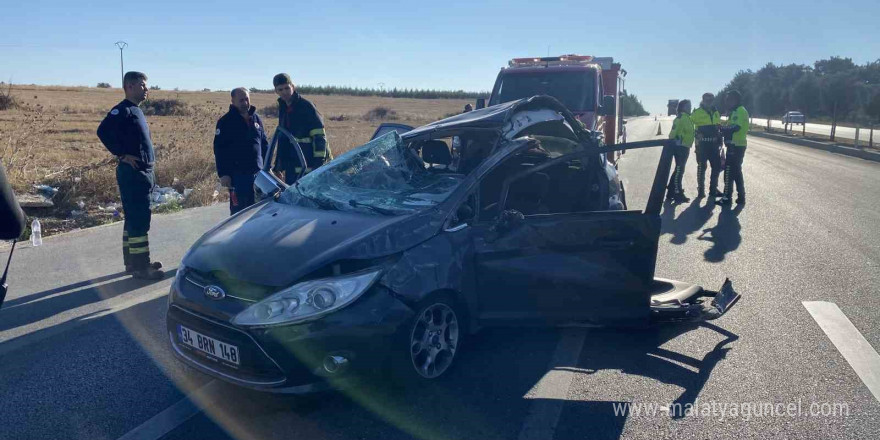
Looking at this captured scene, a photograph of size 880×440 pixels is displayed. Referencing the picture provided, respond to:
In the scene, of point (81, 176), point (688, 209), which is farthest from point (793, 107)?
point (81, 176)

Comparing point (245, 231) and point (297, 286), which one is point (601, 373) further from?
point (245, 231)

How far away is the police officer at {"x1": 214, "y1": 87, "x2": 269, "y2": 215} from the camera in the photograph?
263 inches

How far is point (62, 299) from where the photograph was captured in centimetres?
582

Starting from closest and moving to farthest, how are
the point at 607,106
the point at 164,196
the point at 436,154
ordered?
the point at 436,154, the point at 164,196, the point at 607,106

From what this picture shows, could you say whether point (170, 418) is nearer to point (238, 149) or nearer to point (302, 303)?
point (302, 303)

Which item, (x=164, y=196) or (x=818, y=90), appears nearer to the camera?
(x=164, y=196)

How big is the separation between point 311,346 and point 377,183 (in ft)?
5.65

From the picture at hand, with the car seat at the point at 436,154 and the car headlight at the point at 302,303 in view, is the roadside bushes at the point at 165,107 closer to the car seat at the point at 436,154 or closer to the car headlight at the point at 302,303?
the car seat at the point at 436,154

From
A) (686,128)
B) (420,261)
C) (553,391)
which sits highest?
(686,128)

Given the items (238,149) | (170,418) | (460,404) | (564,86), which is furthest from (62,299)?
(564,86)

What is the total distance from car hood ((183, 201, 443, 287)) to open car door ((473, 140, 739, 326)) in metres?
0.51

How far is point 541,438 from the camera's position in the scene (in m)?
3.45

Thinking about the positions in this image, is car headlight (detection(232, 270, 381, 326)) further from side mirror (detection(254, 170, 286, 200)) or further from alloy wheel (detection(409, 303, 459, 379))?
side mirror (detection(254, 170, 286, 200))

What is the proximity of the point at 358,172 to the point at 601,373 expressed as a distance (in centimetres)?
221
